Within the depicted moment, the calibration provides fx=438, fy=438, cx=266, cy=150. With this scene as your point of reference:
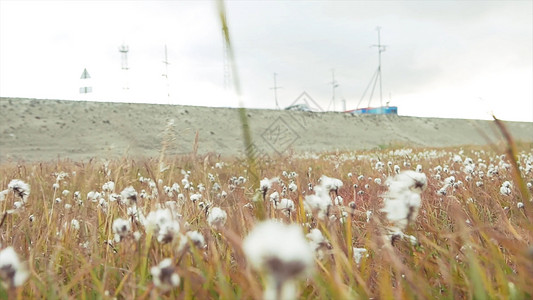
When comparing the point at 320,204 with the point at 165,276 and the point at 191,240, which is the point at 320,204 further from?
the point at 165,276

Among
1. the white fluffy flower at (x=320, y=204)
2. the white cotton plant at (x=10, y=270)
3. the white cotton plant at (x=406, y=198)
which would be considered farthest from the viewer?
the white fluffy flower at (x=320, y=204)

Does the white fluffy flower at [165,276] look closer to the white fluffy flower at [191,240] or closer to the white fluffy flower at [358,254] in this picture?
the white fluffy flower at [191,240]

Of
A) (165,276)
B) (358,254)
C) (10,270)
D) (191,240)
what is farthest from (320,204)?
(10,270)

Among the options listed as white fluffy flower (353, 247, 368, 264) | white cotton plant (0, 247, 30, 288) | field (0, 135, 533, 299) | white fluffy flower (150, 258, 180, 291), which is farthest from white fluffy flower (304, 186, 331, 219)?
white cotton plant (0, 247, 30, 288)

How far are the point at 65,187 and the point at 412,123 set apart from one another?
39128 mm

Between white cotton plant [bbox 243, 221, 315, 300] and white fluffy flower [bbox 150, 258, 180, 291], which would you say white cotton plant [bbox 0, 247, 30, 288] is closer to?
white fluffy flower [bbox 150, 258, 180, 291]

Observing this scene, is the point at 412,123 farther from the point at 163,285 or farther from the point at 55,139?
the point at 163,285

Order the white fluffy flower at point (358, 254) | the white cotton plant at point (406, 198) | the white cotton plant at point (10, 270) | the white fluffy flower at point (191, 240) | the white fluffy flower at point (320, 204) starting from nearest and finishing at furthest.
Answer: the white cotton plant at point (10, 270) → the white cotton plant at point (406, 198) → the white fluffy flower at point (191, 240) → the white fluffy flower at point (320, 204) → the white fluffy flower at point (358, 254)

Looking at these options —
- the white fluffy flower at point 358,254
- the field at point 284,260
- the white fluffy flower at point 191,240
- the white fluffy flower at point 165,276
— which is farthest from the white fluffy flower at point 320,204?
the white fluffy flower at point 165,276

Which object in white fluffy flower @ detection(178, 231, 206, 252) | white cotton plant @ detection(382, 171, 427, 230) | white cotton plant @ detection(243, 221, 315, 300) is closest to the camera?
white cotton plant @ detection(243, 221, 315, 300)

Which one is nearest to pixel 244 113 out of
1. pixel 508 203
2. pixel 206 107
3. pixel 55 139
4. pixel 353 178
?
pixel 508 203

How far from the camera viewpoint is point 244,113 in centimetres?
89

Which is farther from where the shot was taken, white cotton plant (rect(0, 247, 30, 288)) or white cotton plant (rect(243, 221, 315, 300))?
white cotton plant (rect(0, 247, 30, 288))

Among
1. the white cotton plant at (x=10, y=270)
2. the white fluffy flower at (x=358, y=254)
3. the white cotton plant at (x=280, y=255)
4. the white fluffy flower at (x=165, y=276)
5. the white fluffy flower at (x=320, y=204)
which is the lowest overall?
the white fluffy flower at (x=358, y=254)
